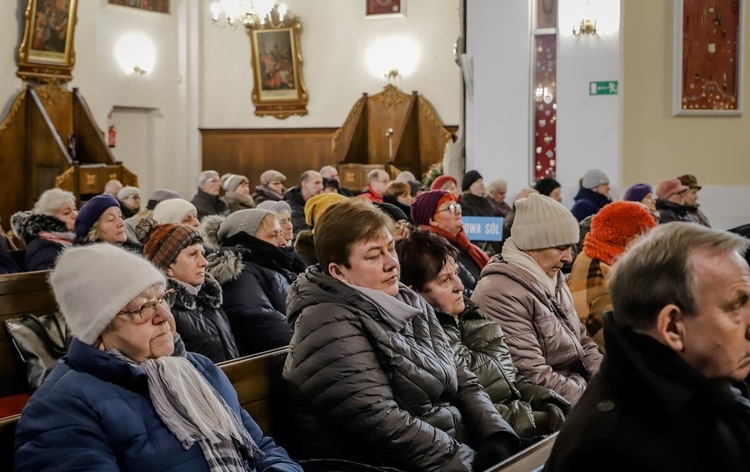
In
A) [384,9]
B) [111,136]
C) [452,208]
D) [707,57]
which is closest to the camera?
[452,208]

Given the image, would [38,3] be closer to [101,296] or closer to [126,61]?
[126,61]

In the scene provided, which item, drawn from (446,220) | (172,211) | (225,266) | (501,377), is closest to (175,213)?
(172,211)

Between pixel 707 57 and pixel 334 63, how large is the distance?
30.4 feet

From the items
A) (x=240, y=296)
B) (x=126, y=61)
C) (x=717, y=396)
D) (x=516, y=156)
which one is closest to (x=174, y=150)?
(x=126, y=61)

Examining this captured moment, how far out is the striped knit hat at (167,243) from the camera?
13.3 feet

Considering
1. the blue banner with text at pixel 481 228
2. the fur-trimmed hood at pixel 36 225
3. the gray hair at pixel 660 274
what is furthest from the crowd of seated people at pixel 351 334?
the fur-trimmed hood at pixel 36 225

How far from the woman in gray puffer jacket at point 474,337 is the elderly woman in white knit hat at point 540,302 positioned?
0.46ft

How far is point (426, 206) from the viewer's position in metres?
5.80

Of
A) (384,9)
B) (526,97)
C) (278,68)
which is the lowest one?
(526,97)

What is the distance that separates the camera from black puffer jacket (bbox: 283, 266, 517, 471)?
2824mm

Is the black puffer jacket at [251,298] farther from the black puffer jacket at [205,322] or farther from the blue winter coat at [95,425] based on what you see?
the blue winter coat at [95,425]

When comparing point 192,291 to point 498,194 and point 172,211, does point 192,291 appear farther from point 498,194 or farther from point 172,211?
point 498,194

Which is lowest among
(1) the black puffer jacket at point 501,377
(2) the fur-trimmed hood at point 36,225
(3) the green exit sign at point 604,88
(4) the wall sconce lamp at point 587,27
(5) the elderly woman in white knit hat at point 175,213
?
(1) the black puffer jacket at point 501,377

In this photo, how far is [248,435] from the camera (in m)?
2.57
